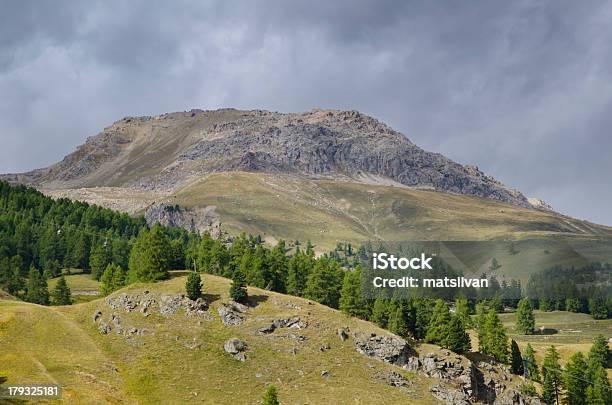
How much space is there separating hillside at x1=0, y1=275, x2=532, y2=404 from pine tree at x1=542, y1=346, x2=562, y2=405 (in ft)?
26.0

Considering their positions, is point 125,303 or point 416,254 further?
point 125,303

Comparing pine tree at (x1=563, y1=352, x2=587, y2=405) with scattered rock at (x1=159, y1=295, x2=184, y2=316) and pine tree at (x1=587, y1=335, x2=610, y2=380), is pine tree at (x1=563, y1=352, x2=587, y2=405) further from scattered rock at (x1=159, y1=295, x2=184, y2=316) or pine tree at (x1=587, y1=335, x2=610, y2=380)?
scattered rock at (x1=159, y1=295, x2=184, y2=316)

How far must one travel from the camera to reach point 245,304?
127312mm

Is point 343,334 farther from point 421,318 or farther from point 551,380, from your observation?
point 551,380

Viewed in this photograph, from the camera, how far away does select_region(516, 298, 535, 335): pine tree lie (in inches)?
7525

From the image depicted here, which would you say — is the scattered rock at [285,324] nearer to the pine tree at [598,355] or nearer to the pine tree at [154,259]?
the pine tree at [154,259]

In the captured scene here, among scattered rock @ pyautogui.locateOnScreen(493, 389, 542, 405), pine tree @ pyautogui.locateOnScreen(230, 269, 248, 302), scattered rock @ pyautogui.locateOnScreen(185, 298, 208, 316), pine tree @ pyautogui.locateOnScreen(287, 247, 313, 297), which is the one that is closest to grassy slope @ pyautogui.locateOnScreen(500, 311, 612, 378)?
scattered rock @ pyautogui.locateOnScreen(493, 389, 542, 405)

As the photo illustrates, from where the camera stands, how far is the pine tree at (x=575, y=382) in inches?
4943

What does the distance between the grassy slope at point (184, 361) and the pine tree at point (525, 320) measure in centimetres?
8614

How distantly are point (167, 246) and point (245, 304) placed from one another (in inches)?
959

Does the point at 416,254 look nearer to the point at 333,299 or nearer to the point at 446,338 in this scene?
the point at 446,338

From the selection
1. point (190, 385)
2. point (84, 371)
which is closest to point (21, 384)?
point (84, 371)

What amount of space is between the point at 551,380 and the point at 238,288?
66.4 metres

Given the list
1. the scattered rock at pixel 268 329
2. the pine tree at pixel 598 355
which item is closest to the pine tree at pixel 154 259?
the scattered rock at pixel 268 329
